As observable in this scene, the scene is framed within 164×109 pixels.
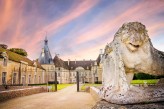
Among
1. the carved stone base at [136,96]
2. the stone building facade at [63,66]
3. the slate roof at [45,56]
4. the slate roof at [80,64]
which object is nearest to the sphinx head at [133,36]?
the carved stone base at [136,96]

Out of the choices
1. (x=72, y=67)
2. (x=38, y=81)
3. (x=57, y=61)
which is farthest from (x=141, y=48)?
(x=72, y=67)

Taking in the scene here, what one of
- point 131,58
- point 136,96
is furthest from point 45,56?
point 136,96

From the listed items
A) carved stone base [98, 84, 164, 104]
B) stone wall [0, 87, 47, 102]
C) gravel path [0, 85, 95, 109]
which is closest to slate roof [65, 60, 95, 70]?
stone wall [0, 87, 47, 102]

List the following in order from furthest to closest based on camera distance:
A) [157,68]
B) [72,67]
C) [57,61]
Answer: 1. [72,67]
2. [57,61]
3. [157,68]

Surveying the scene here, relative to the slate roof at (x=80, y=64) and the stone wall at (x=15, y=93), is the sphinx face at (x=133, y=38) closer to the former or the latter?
the stone wall at (x=15, y=93)

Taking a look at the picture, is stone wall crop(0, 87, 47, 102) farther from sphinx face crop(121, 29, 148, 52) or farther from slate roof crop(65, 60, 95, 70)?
slate roof crop(65, 60, 95, 70)

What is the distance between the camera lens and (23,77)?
141 feet

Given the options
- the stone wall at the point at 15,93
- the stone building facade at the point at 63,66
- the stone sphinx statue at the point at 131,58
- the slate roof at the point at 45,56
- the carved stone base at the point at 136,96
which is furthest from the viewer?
the slate roof at the point at 45,56

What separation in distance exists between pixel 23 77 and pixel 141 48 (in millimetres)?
43205

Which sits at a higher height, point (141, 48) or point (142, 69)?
point (141, 48)

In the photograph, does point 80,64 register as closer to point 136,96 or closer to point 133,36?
point 133,36

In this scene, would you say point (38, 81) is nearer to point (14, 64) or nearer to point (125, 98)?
point (14, 64)

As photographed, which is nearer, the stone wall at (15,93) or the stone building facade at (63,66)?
the stone wall at (15,93)

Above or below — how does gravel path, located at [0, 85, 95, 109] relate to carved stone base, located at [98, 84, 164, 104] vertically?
below
